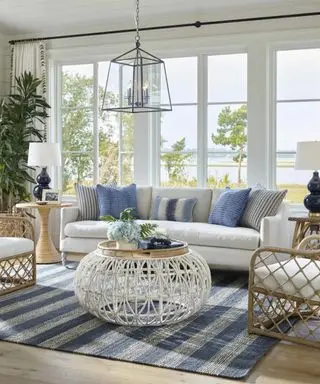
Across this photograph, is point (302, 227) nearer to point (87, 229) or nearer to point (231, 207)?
point (231, 207)

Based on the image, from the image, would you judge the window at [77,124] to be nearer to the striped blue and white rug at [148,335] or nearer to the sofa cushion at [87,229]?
the sofa cushion at [87,229]

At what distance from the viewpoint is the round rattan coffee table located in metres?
3.71

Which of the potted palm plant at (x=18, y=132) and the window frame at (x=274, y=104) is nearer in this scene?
the window frame at (x=274, y=104)

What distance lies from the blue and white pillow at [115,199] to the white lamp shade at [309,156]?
186 centimetres

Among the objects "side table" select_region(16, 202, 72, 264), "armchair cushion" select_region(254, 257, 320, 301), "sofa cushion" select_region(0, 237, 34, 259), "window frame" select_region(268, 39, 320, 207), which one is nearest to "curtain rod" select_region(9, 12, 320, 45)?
"window frame" select_region(268, 39, 320, 207)

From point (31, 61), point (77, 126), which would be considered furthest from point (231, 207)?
point (31, 61)

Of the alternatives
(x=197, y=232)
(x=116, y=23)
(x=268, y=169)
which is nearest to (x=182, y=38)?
(x=116, y=23)

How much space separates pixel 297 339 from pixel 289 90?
338cm

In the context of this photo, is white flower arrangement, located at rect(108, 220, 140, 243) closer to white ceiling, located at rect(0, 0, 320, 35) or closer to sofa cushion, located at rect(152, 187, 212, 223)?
sofa cushion, located at rect(152, 187, 212, 223)

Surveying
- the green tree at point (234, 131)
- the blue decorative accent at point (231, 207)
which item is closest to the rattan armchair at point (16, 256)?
the blue decorative accent at point (231, 207)

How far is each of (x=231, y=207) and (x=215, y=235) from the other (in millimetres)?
451

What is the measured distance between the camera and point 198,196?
19.6 ft

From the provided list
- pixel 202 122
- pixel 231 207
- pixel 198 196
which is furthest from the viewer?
pixel 202 122

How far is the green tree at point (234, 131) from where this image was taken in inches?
250
